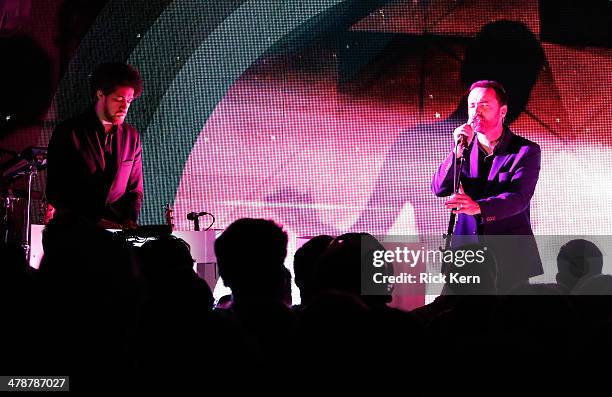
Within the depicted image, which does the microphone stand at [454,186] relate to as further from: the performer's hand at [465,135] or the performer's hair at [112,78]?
the performer's hair at [112,78]

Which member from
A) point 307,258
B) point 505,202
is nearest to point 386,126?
point 505,202

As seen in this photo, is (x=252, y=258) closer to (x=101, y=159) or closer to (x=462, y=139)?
(x=101, y=159)

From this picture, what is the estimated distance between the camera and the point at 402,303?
4.57 m

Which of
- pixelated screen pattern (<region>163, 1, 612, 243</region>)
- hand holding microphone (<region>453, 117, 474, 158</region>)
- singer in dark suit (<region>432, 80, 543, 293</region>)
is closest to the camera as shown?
singer in dark suit (<region>432, 80, 543, 293</region>)

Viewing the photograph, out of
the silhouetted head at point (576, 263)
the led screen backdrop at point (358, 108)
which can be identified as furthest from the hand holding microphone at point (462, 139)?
the led screen backdrop at point (358, 108)

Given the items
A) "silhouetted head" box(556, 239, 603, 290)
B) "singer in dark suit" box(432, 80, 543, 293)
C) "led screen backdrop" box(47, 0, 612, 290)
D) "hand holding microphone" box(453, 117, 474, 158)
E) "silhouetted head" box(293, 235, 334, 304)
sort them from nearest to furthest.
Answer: "silhouetted head" box(293, 235, 334, 304) → "singer in dark suit" box(432, 80, 543, 293) → "hand holding microphone" box(453, 117, 474, 158) → "silhouetted head" box(556, 239, 603, 290) → "led screen backdrop" box(47, 0, 612, 290)

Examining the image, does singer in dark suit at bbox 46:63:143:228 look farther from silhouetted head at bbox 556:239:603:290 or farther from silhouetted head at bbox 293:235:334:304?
silhouetted head at bbox 556:239:603:290

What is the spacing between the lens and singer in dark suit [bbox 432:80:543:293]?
3457 millimetres

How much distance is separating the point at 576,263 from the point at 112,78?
2.78 m

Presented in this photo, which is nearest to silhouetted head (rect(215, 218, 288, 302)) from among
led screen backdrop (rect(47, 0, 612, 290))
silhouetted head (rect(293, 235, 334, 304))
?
silhouetted head (rect(293, 235, 334, 304))

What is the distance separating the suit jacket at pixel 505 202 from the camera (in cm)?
347

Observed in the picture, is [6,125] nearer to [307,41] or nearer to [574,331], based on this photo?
[307,41]

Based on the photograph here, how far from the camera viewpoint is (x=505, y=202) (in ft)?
11.3

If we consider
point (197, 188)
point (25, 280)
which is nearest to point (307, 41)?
point (197, 188)
